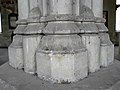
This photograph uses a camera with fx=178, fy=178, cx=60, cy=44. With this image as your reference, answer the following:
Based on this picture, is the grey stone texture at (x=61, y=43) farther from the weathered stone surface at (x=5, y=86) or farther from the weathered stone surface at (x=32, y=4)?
the weathered stone surface at (x=5, y=86)

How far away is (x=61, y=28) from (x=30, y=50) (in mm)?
348

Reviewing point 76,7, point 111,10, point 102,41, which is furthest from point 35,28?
point 111,10

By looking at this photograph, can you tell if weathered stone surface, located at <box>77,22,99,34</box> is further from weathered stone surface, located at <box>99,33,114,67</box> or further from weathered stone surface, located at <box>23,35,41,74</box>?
weathered stone surface, located at <box>23,35,41,74</box>

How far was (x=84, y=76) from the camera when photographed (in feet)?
4.42

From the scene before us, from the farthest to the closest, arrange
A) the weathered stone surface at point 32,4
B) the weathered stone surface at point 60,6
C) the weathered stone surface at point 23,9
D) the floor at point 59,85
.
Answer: the weathered stone surface at point 23,9 → the weathered stone surface at point 32,4 → the weathered stone surface at point 60,6 → the floor at point 59,85

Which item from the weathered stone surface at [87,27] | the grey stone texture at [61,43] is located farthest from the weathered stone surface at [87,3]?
the weathered stone surface at [87,27]

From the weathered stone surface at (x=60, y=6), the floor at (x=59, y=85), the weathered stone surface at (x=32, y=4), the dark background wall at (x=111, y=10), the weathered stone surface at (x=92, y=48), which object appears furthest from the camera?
the dark background wall at (x=111, y=10)

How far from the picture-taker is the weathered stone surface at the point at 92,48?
4.71 ft

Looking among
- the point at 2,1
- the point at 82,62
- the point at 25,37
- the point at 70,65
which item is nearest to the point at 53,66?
the point at 70,65

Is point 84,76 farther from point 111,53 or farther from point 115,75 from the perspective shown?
point 111,53

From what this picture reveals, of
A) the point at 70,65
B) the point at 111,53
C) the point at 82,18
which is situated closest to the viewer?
the point at 70,65

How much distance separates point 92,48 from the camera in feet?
4.79

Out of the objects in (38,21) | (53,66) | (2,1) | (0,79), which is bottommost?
(0,79)

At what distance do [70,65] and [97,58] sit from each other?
1.21ft
